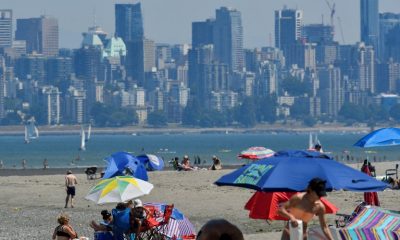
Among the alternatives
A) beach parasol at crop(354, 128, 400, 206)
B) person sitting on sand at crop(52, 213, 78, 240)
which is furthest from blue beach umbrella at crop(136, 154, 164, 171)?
person sitting on sand at crop(52, 213, 78, 240)

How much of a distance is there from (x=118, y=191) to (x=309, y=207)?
676 cm

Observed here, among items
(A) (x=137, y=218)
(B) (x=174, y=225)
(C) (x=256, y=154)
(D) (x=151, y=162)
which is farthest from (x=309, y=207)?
(C) (x=256, y=154)

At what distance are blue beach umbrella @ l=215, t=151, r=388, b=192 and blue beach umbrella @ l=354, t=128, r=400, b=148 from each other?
5.67 metres

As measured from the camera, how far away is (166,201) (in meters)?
31.9

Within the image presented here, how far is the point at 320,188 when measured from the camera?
→ 13.9 m

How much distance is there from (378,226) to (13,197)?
22227 millimetres

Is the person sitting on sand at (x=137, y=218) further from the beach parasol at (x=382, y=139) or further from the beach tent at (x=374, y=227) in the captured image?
the beach tent at (x=374, y=227)

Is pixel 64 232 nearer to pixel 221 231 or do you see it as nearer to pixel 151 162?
pixel 221 231

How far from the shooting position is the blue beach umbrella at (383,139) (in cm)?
2140

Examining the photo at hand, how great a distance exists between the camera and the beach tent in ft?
47.5

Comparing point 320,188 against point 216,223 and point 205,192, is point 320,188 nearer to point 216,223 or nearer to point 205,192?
point 216,223

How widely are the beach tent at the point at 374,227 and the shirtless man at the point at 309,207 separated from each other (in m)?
0.38

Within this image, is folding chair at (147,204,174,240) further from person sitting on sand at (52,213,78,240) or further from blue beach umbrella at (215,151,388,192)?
blue beach umbrella at (215,151,388,192)

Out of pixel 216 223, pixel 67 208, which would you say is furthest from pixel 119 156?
pixel 216 223
